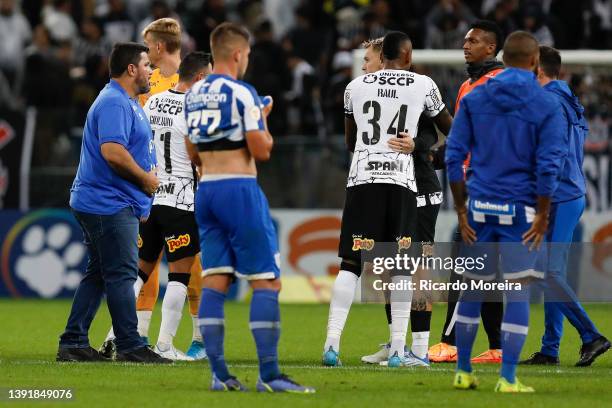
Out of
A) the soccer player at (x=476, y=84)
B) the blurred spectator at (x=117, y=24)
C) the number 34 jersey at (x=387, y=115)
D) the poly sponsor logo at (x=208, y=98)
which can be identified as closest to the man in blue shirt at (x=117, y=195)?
the number 34 jersey at (x=387, y=115)

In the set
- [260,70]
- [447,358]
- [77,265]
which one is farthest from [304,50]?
[447,358]

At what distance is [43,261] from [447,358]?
795 cm

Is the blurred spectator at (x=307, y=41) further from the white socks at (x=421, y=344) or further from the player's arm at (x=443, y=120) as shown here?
the white socks at (x=421, y=344)

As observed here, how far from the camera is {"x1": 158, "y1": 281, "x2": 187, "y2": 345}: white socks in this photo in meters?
10.3

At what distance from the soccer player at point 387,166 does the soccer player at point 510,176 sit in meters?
1.63

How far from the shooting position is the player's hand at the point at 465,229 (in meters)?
8.23

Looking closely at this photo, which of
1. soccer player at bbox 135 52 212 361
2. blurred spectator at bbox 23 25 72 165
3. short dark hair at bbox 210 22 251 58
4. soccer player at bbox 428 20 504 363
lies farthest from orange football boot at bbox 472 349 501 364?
blurred spectator at bbox 23 25 72 165

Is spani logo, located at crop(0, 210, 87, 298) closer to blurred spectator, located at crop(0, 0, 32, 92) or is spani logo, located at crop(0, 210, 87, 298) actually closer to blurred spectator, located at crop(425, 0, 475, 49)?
blurred spectator, located at crop(0, 0, 32, 92)

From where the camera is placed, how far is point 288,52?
64.0 ft

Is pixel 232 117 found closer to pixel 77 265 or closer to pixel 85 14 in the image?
pixel 77 265

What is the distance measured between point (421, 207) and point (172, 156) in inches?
80.4

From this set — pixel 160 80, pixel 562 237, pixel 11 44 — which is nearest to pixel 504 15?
pixel 11 44

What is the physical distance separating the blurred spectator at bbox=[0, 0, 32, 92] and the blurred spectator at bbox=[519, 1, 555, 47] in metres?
7.96

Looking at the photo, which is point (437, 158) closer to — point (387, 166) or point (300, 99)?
point (387, 166)
